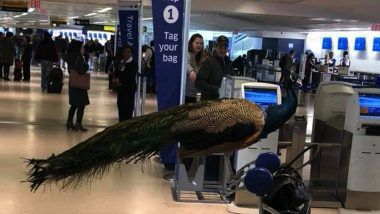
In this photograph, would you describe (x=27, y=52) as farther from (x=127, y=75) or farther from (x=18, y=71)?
(x=127, y=75)

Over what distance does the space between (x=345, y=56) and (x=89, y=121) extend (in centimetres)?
1434

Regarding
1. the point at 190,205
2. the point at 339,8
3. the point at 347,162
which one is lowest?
the point at 190,205

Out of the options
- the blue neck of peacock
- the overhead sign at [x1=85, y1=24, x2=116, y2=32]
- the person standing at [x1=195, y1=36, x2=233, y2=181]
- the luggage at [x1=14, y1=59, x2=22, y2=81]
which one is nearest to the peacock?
the blue neck of peacock

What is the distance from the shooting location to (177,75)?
19.8ft

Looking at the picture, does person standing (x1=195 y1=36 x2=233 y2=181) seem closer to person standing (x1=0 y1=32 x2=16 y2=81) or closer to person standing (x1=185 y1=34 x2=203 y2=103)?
person standing (x1=185 y1=34 x2=203 y2=103)

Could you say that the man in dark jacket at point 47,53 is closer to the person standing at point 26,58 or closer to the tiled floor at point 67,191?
the person standing at point 26,58

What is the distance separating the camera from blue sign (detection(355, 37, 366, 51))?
70.9ft

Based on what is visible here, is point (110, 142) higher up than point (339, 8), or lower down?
lower down

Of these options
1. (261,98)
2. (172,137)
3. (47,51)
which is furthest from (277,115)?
(47,51)

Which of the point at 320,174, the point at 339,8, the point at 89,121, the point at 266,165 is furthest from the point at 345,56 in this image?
the point at 266,165

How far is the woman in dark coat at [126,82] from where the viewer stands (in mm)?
8219

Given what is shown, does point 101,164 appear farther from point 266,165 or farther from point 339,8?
point 339,8

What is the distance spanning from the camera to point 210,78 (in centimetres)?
610

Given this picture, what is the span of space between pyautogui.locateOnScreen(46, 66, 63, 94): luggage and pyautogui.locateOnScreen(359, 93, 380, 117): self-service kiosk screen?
36.0ft
